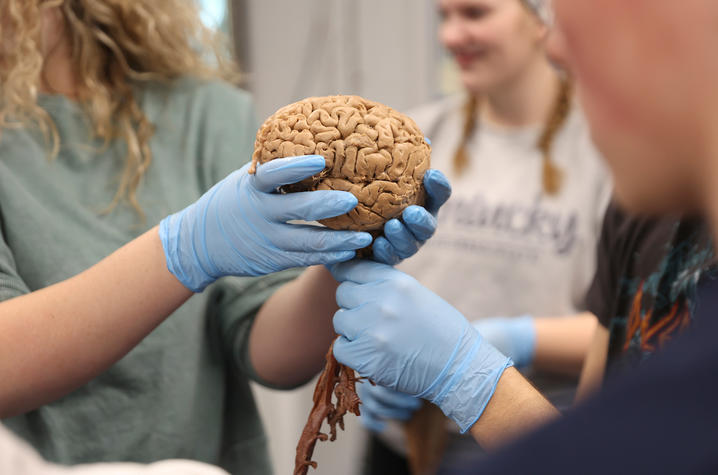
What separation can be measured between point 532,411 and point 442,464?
27.6 inches

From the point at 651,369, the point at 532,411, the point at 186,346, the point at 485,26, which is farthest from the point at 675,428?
the point at 485,26

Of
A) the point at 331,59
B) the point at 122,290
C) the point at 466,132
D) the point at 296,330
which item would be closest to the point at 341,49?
the point at 331,59

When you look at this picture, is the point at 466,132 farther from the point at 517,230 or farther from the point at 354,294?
the point at 354,294

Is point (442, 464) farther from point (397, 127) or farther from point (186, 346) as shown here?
point (397, 127)

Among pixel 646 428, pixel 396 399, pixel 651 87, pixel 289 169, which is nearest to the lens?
pixel 646 428

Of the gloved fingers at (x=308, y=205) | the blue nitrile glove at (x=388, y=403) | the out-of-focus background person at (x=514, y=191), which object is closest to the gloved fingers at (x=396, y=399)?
the blue nitrile glove at (x=388, y=403)

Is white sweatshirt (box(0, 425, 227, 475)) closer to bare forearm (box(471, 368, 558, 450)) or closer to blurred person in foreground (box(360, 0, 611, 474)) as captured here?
bare forearm (box(471, 368, 558, 450))

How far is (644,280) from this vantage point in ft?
3.37

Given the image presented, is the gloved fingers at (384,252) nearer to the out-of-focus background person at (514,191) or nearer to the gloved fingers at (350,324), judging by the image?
the gloved fingers at (350,324)

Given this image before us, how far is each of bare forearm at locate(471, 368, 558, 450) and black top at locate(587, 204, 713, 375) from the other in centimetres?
20

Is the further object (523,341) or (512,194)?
(512,194)

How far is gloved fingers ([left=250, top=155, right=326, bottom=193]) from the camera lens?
2.76ft

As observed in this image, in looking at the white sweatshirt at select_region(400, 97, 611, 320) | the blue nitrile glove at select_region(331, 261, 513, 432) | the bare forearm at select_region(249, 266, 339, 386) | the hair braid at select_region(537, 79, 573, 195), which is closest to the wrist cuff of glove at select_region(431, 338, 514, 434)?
the blue nitrile glove at select_region(331, 261, 513, 432)

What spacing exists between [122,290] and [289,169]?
336 mm
